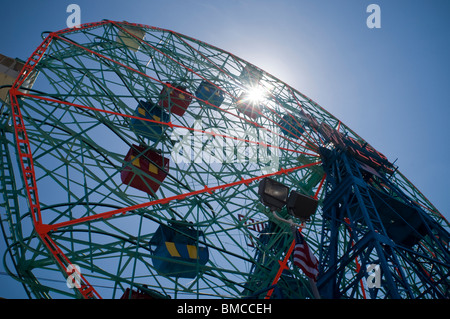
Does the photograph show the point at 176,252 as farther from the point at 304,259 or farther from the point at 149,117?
the point at 149,117

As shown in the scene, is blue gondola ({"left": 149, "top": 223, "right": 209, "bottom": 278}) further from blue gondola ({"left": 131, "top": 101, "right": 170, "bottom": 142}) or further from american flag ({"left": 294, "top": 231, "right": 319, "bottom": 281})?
blue gondola ({"left": 131, "top": 101, "right": 170, "bottom": 142})

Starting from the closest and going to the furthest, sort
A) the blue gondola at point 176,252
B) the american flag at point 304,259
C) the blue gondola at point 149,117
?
the american flag at point 304,259, the blue gondola at point 176,252, the blue gondola at point 149,117

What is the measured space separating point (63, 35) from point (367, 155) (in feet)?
45.4

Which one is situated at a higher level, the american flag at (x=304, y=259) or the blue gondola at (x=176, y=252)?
the blue gondola at (x=176, y=252)

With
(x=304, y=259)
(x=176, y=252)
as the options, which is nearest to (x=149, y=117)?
(x=176, y=252)

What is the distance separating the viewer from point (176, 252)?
10.3 metres

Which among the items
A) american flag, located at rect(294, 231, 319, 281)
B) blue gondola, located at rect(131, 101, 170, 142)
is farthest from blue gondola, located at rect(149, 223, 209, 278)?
blue gondola, located at rect(131, 101, 170, 142)

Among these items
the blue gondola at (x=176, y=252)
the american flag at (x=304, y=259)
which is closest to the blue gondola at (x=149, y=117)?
the blue gondola at (x=176, y=252)

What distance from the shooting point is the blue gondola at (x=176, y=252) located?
10.3 meters

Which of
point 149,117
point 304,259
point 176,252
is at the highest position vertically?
point 149,117

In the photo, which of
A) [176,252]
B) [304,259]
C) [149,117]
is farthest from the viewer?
[149,117]

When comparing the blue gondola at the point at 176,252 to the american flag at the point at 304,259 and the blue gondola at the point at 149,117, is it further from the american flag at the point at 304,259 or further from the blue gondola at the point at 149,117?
the blue gondola at the point at 149,117

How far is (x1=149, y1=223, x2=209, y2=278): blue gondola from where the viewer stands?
10.3 meters

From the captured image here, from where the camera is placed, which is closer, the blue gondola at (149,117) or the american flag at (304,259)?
the american flag at (304,259)
